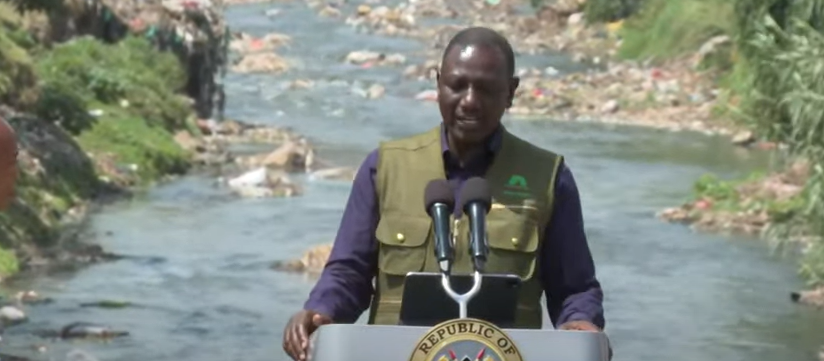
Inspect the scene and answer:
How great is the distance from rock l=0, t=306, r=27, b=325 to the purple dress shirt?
7492mm

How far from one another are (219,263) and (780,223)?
12.6 feet

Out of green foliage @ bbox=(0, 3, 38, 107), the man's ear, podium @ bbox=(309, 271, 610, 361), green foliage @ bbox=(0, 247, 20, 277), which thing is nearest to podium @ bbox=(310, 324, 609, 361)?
podium @ bbox=(309, 271, 610, 361)

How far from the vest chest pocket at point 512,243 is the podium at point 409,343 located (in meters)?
0.41

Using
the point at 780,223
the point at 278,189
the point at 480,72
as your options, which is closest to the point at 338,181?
the point at 278,189

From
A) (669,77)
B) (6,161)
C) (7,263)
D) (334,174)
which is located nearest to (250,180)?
(334,174)

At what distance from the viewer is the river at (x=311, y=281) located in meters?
11.7

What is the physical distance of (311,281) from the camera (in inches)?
539

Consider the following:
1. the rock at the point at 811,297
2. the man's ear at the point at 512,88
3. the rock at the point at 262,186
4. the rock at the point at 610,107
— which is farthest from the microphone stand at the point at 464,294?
the rock at the point at 610,107

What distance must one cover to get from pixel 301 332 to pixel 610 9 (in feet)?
105

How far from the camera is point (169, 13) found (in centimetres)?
2125

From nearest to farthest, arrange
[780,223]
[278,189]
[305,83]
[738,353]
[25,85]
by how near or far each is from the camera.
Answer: [738,353]
[780,223]
[25,85]
[278,189]
[305,83]

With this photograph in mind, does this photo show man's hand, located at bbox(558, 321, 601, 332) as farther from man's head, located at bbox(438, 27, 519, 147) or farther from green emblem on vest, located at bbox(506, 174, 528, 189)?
man's head, located at bbox(438, 27, 519, 147)

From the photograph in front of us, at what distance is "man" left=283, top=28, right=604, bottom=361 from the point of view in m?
3.94

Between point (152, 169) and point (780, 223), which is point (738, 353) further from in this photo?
point (152, 169)
